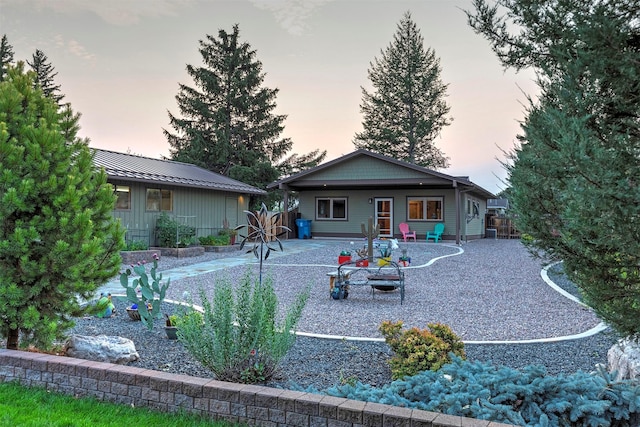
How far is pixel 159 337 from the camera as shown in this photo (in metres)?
4.87

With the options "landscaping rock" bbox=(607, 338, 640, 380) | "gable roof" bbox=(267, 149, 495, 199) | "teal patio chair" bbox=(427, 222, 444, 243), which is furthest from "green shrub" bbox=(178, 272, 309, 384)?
"teal patio chair" bbox=(427, 222, 444, 243)

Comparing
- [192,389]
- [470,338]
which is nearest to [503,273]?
[470,338]

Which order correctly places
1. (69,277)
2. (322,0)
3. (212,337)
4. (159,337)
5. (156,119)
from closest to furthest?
(212,337), (69,277), (159,337), (322,0), (156,119)

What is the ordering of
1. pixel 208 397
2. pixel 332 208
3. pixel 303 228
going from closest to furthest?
pixel 208 397, pixel 303 228, pixel 332 208

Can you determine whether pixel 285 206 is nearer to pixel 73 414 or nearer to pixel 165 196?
pixel 165 196

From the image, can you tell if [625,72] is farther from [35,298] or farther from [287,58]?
[287,58]

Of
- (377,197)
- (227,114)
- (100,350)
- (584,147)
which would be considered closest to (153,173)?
(377,197)

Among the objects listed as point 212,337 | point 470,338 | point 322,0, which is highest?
point 322,0

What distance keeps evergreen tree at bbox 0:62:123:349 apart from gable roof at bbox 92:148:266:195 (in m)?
8.81

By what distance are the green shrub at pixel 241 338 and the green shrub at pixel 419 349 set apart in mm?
997

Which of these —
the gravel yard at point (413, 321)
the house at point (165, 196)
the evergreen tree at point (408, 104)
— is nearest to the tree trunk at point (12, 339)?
the gravel yard at point (413, 321)

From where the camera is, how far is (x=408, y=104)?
34.6 metres

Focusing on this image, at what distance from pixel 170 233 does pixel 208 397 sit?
490 inches

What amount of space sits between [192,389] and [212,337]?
0.49 meters
